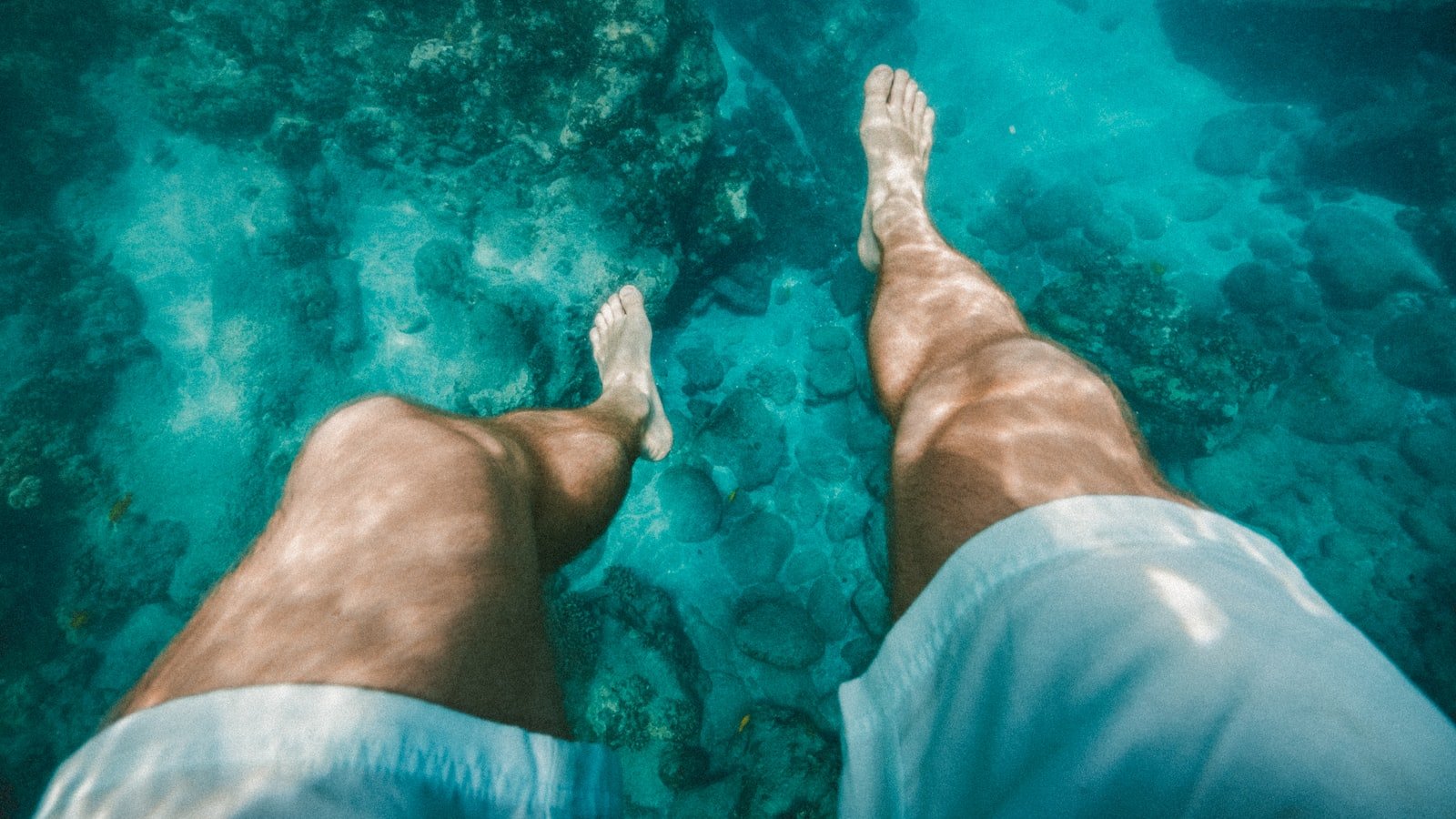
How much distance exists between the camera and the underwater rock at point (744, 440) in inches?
296

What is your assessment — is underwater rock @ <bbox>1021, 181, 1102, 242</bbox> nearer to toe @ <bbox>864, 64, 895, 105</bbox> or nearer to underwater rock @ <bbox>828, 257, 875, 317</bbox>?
underwater rock @ <bbox>828, 257, 875, 317</bbox>

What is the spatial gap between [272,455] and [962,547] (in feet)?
31.6

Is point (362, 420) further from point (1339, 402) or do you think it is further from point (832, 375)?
point (1339, 402)

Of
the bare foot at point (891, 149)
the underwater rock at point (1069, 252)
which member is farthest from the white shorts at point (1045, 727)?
the underwater rock at point (1069, 252)

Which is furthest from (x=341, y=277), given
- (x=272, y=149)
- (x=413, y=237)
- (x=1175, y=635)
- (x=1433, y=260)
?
(x=1433, y=260)

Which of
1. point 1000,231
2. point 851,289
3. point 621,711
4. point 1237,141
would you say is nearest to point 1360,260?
point 1237,141

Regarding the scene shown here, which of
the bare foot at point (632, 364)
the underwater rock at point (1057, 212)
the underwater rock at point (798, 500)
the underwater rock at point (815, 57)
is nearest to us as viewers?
the bare foot at point (632, 364)

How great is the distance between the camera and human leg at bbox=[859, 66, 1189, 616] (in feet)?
5.33

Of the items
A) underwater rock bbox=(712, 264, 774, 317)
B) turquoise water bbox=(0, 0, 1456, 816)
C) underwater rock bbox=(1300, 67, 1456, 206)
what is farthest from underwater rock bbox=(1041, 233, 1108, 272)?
underwater rock bbox=(1300, 67, 1456, 206)

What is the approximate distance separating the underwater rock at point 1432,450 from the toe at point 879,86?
35.2 feet

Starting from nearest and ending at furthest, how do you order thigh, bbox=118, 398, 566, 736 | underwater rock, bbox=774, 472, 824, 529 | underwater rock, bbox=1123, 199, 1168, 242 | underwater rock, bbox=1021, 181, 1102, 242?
1. thigh, bbox=118, 398, 566, 736
2. underwater rock, bbox=774, 472, 824, 529
3. underwater rock, bbox=1021, 181, 1102, 242
4. underwater rock, bbox=1123, 199, 1168, 242

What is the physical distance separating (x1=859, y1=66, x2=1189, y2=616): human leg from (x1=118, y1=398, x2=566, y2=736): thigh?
1114 millimetres

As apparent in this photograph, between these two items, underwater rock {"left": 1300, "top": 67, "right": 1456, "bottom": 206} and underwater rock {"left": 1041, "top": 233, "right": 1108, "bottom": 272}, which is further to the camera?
underwater rock {"left": 1300, "top": 67, "right": 1456, "bottom": 206}

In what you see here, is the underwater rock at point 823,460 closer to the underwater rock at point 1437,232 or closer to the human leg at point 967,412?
the human leg at point 967,412
